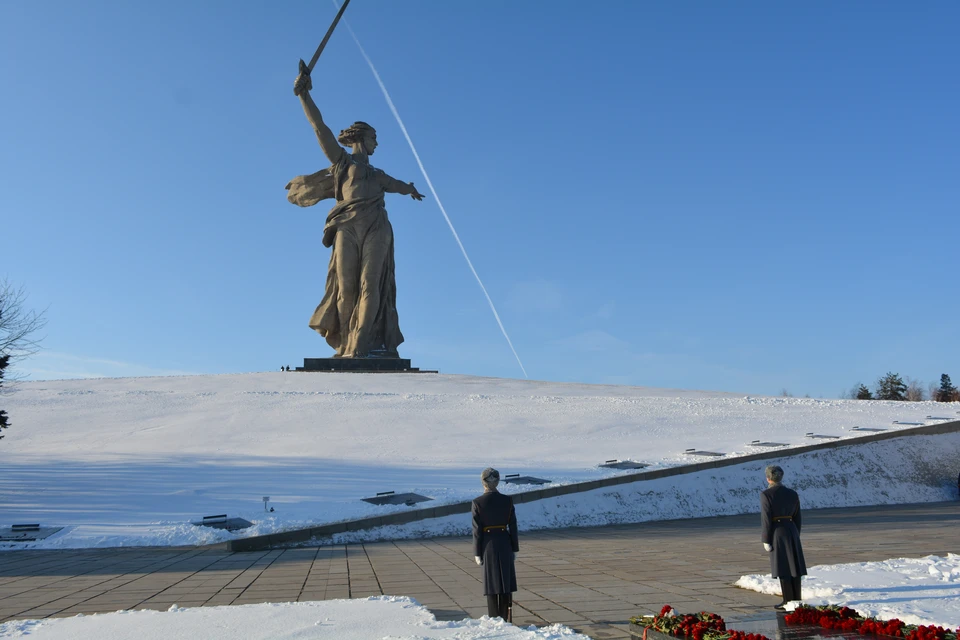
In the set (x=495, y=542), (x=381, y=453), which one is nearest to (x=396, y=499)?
(x=381, y=453)

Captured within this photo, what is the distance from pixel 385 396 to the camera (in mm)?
16531

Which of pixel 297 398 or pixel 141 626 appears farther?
pixel 297 398

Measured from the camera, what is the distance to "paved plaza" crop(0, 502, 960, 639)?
506 centimetres

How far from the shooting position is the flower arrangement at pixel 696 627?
145 inches

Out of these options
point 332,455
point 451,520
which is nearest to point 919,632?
point 451,520

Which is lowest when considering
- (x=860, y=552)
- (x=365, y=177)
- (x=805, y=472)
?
(x=860, y=552)

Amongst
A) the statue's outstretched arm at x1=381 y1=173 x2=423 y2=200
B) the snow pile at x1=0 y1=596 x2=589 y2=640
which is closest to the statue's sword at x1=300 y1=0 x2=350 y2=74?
the statue's outstretched arm at x1=381 y1=173 x2=423 y2=200

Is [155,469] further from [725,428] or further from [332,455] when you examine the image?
[725,428]

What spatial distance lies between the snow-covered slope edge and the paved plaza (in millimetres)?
386

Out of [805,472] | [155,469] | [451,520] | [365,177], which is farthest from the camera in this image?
[365,177]

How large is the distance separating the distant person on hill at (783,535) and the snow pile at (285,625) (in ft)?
5.28

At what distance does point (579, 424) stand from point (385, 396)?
4635 millimetres

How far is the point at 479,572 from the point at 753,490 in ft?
19.5

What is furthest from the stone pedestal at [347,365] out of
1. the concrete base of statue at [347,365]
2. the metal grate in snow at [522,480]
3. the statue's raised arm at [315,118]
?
the metal grate in snow at [522,480]
